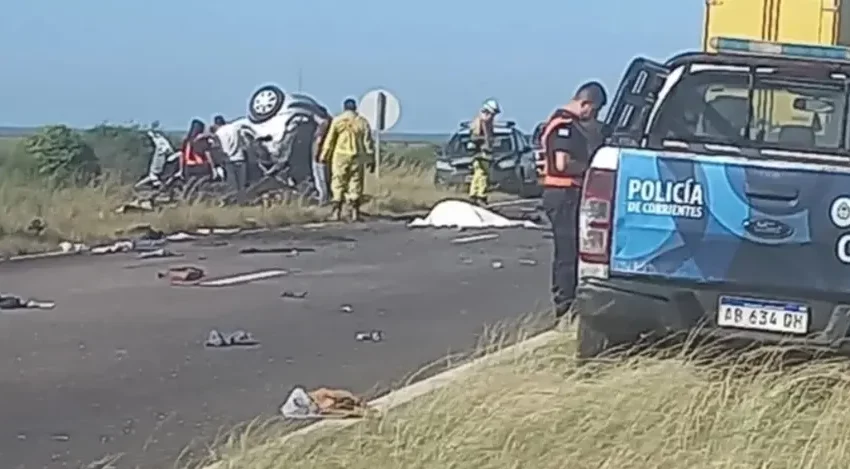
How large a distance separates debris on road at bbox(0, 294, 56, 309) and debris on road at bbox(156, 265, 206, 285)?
78.1 inches

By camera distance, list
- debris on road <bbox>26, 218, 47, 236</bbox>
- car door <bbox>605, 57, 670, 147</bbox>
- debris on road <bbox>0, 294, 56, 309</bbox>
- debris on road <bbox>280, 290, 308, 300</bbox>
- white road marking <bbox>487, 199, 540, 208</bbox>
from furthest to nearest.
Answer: white road marking <bbox>487, 199, 540, 208</bbox>, debris on road <bbox>26, 218, 47, 236</bbox>, debris on road <bbox>280, 290, 308, 300</bbox>, debris on road <bbox>0, 294, 56, 309</bbox>, car door <bbox>605, 57, 670, 147</bbox>

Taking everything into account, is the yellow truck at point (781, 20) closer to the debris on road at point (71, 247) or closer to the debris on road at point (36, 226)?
the debris on road at point (71, 247)

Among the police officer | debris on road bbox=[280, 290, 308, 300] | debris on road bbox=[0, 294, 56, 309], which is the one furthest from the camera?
debris on road bbox=[280, 290, 308, 300]

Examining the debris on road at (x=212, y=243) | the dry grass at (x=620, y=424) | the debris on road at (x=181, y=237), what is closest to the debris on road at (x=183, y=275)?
the debris on road at (x=212, y=243)

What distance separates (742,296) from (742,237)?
304 mm

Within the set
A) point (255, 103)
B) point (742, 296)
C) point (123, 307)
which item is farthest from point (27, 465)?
point (255, 103)

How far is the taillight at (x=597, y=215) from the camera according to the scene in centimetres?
918

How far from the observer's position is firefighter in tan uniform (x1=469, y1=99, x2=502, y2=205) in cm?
3247

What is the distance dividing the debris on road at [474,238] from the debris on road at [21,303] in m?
9.42

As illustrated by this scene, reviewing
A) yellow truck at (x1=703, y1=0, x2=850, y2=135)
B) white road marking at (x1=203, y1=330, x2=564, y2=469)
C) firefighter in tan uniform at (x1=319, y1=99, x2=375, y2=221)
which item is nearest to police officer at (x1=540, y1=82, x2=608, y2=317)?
white road marking at (x1=203, y1=330, x2=564, y2=469)

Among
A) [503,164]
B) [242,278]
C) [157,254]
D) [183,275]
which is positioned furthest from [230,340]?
[503,164]

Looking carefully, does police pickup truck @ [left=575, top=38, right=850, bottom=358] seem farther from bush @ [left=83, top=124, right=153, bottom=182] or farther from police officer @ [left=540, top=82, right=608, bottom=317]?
bush @ [left=83, top=124, right=153, bottom=182]

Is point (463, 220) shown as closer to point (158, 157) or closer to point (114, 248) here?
point (158, 157)

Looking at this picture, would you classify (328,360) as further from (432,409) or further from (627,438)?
(627,438)
